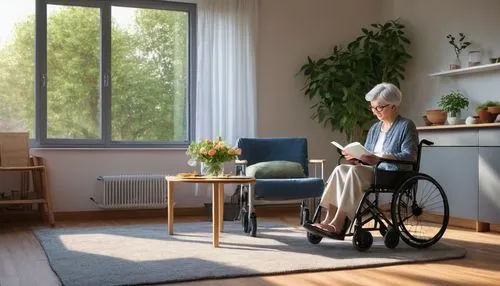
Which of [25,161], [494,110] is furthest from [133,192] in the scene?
[494,110]

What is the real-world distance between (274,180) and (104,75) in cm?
232

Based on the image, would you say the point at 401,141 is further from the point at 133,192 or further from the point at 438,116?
the point at 133,192

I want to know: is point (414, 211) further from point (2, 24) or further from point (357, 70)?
point (2, 24)

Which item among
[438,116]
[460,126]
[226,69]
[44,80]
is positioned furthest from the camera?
[226,69]

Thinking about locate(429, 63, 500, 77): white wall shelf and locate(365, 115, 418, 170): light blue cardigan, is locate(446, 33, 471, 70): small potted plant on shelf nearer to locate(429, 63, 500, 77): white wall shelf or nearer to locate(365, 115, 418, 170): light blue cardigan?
locate(429, 63, 500, 77): white wall shelf

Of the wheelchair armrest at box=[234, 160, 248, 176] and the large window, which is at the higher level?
the large window

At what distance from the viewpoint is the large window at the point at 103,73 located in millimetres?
5434

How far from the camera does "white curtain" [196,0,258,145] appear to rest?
585cm

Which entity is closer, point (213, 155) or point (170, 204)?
point (213, 155)

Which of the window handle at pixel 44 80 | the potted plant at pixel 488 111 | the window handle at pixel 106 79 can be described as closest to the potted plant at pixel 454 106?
the potted plant at pixel 488 111

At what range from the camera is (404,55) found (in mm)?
6059

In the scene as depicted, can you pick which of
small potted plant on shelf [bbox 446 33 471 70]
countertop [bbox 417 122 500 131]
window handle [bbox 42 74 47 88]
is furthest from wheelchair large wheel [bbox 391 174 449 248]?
window handle [bbox 42 74 47 88]

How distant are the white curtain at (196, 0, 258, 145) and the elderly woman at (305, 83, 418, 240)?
2037mm

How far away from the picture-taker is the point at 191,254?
3.57 m
